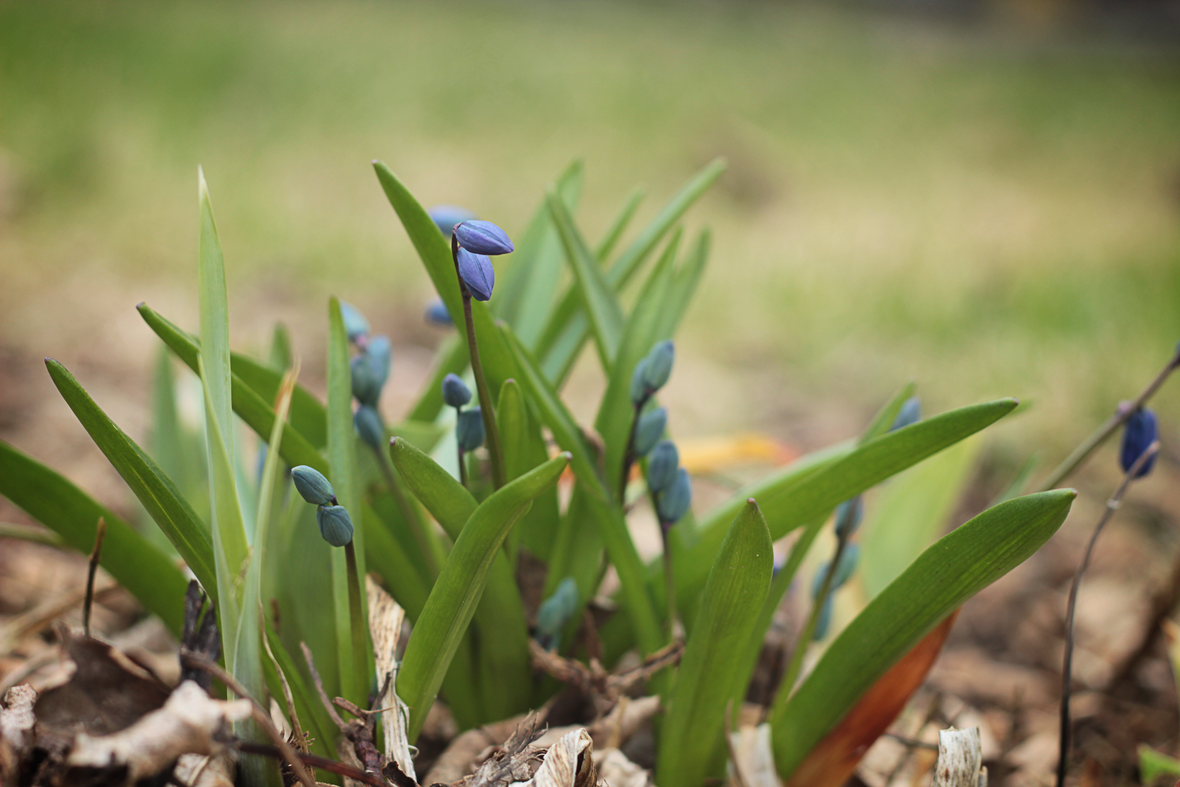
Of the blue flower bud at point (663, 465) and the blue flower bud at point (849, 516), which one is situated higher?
the blue flower bud at point (663, 465)

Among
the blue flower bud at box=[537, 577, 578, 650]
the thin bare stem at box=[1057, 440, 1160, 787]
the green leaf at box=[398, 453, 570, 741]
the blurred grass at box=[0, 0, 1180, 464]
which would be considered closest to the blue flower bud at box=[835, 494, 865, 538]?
the thin bare stem at box=[1057, 440, 1160, 787]

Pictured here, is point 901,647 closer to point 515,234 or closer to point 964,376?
point 964,376

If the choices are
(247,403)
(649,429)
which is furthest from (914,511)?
(247,403)

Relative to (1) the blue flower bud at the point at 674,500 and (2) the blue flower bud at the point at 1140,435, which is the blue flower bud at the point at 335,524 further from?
(2) the blue flower bud at the point at 1140,435

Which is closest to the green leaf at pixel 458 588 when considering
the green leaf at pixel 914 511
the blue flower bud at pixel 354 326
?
the blue flower bud at pixel 354 326

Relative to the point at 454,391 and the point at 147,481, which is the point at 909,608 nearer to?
the point at 454,391

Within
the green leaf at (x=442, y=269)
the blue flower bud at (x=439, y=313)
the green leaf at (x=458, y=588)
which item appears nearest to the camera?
the green leaf at (x=458, y=588)
